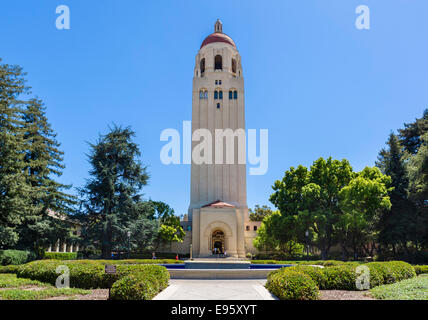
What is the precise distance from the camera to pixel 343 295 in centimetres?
991

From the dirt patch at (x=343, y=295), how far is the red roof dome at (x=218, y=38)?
4389 centimetres

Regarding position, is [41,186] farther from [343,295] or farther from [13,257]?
[343,295]

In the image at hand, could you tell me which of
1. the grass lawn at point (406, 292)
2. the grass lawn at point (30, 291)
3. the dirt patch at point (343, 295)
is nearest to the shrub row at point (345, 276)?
the dirt patch at point (343, 295)

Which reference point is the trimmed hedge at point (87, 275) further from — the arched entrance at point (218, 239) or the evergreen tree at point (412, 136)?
the evergreen tree at point (412, 136)

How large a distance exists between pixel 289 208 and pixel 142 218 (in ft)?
47.6

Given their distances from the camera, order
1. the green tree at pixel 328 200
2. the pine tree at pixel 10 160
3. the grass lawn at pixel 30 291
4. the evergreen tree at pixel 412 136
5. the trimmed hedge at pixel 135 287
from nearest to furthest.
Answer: the trimmed hedge at pixel 135 287
the grass lawn at pixel 30 291
the pine tree at pixel 10 160
the green tree at pixel 328 200
the evergreen tree at pixel 412 136

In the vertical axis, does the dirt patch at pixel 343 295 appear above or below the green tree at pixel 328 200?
below

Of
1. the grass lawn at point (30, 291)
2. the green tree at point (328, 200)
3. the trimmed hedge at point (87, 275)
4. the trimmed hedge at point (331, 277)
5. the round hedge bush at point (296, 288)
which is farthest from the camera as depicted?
the green tree at point (328, 200)

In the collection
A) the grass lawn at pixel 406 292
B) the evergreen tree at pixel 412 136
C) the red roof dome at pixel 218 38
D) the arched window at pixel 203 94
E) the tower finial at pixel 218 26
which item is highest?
the tower finial at pixel 218 26

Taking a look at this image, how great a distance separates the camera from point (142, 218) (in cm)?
3138

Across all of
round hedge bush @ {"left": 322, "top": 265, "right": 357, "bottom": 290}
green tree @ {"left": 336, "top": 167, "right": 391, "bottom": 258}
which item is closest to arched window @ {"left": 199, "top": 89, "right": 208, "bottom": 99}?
green tree @ {"left": 336, "top": 167, "right": 391, "bottom": 258}

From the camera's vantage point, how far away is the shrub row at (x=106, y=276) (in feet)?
28.3
